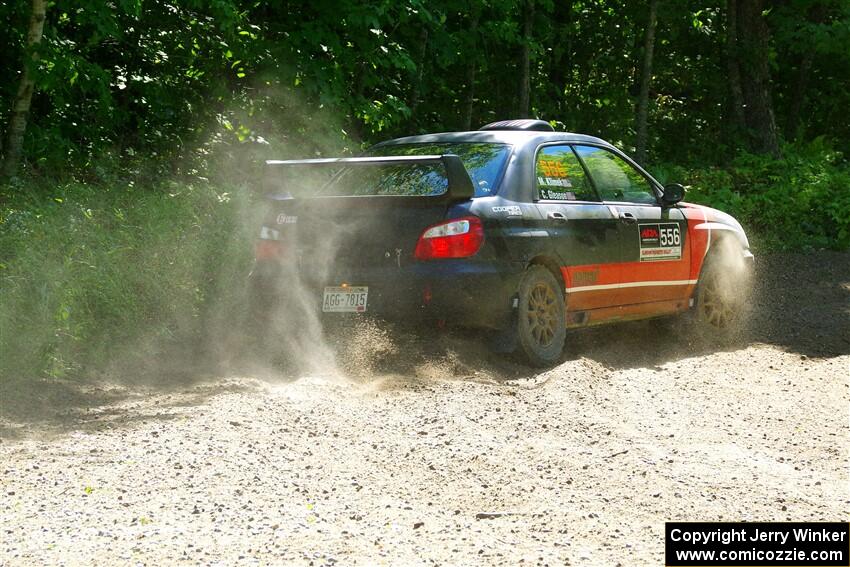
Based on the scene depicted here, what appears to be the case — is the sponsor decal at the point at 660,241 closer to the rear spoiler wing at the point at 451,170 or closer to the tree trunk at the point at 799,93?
the rear spoiler wing at the point at 451,170

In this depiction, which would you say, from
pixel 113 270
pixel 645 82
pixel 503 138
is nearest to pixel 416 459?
pixel 503 138

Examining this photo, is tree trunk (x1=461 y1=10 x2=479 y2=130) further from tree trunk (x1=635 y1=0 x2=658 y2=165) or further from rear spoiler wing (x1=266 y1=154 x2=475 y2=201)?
rear spoiler wing (x1=266 y1=154 x2=475 y2=201)

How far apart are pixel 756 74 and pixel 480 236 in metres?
15.6

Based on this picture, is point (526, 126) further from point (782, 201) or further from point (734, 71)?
point (734, 71)

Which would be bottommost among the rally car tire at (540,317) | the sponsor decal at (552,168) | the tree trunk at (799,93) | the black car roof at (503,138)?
the rally car tire at (540,317)

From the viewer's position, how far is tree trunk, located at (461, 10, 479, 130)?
15.4m

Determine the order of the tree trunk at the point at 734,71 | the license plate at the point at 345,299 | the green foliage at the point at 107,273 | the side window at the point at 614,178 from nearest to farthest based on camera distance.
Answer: the license plate at the point at 345,299, the green foliage at the point at 107,273, the side window at the point at 614,178, the tree trunk at the point at 734,71

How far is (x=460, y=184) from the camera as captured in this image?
7.67 m

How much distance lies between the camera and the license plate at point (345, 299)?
7.82m

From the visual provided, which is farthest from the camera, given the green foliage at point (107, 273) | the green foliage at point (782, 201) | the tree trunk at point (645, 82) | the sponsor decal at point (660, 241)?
the tree trunk at point (645, 82)

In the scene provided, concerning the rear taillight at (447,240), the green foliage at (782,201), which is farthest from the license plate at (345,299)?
the green foliage at (782,201)

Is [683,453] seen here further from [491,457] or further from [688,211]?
[688,211]

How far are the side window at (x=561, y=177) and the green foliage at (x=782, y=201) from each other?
842 cm

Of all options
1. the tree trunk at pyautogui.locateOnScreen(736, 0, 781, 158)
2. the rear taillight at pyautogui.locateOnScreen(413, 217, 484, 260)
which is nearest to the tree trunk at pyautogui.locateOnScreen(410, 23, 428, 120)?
the rear taillight at pyautogui.locateOnScreen(413, 217, 484, 260)
